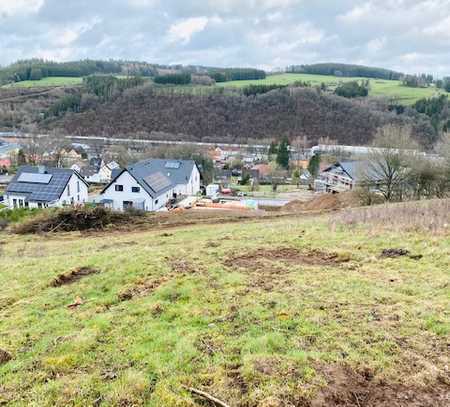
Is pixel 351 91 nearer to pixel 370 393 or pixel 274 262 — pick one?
pixel 274 262

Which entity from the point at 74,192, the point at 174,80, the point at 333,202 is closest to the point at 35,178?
the point at 74,192

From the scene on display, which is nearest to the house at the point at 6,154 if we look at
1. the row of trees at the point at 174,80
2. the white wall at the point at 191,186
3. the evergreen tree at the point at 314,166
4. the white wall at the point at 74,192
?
the white wall at the point at 74,192

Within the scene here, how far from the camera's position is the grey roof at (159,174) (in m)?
34.3

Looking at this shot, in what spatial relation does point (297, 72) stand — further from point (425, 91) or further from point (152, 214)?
point (152, 214)

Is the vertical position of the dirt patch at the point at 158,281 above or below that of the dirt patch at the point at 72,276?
above

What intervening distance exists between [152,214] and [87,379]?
18987 millimetres

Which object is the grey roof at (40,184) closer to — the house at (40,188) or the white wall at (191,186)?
the house at (40,188)

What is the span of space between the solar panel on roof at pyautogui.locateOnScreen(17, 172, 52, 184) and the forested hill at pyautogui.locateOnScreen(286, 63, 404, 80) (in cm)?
16784

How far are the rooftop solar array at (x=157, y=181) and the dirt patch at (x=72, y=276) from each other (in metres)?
25.3

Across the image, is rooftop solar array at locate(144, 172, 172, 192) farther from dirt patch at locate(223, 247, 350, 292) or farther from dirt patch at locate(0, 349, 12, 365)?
dirt patch at locate(0, 349, 12, 365)

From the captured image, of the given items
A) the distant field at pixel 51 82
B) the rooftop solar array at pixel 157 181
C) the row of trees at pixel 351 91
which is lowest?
the rooftop solar array at pixel 157 181

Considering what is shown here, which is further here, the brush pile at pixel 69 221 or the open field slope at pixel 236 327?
the brush pile at pixel 69 221

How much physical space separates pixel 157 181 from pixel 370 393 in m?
33.6

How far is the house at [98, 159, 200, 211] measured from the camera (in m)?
33.7
